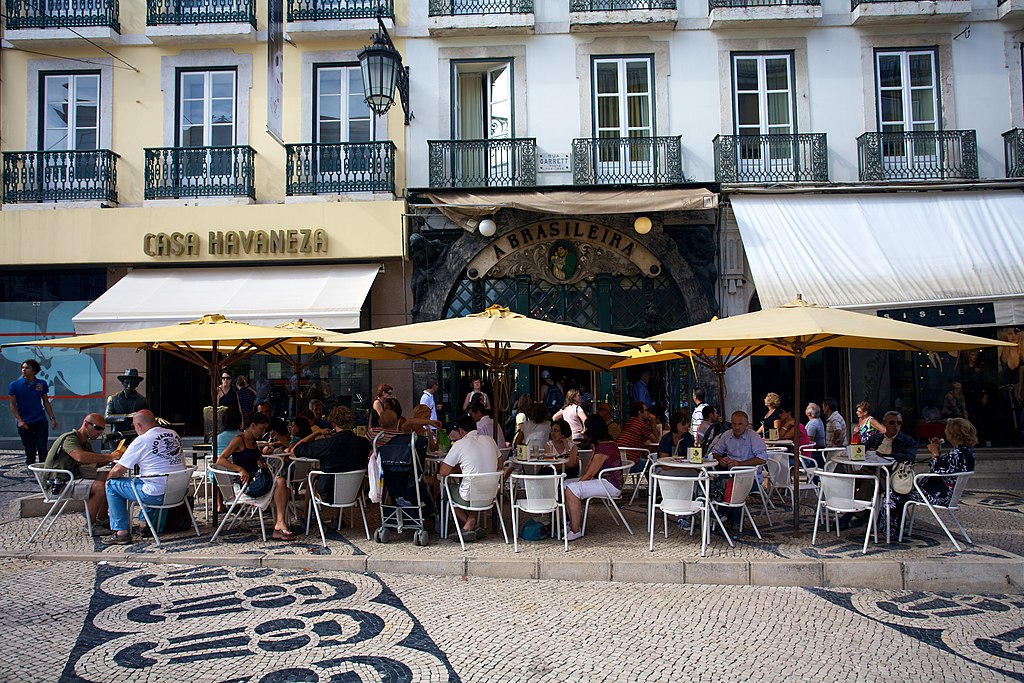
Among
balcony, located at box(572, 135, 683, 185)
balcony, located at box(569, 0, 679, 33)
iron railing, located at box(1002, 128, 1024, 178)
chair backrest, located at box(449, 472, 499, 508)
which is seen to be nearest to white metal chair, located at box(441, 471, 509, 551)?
chair backrest, located at box(449, 472, 499, 508)

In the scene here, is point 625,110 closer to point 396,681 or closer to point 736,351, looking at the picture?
point 736,351

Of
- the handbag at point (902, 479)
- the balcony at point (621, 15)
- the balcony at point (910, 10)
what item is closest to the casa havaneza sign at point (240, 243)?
the balcony at point (621, 15)

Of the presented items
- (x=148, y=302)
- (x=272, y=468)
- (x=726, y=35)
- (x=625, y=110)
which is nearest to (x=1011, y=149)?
(x=726, y=35)

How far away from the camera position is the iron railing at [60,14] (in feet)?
47.8

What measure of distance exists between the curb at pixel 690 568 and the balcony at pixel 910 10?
433 inches

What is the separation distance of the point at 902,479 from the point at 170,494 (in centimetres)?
700

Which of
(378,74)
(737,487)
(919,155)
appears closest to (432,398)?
(378,74)

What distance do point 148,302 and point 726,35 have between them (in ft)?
37.6

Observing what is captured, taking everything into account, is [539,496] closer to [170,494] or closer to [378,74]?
[170,494]

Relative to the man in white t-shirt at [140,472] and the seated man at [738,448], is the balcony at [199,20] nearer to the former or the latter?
the man in white t-shirt at [140,472]

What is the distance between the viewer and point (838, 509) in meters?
7.13

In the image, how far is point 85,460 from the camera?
7.65 meters

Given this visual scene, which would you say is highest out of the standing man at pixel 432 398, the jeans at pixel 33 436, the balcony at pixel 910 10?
the balcony at pixel 910 10

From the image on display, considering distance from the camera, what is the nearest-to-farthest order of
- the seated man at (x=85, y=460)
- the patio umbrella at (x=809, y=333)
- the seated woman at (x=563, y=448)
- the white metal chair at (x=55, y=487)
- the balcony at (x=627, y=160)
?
the patio umbrella at (x=809, y=333) → the white metal chair at (x=55, y=487) → the seated man at (x=85, y=460) → the seated woman at (x=563, y=448) → the balcony at (x=627, y=160)
